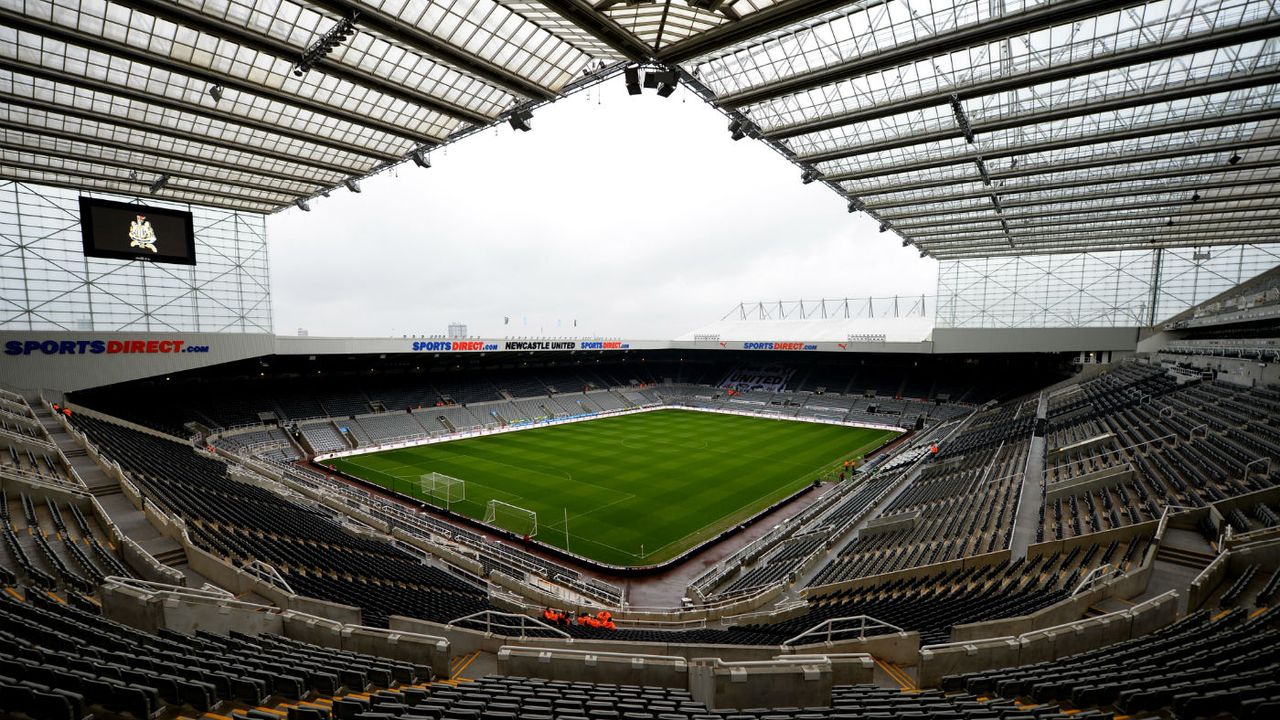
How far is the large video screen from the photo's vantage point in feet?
79.8

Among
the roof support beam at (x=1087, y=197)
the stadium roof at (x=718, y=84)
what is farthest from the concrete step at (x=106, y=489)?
the roof support beam at (x=1087, y=197)

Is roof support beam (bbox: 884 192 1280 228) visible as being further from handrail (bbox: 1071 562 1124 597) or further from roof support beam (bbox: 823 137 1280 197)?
handrail (bbox: 1071 562 1124 597)

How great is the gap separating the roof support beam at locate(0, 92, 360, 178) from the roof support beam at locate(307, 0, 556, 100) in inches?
469

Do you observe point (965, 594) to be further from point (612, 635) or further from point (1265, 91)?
point (1265, 91)

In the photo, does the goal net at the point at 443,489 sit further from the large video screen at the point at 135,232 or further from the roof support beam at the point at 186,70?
the large video screen at the point at 135,232

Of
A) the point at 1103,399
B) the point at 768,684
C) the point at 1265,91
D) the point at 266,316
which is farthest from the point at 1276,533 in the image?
the point at 266,316

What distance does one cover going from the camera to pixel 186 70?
16.6m

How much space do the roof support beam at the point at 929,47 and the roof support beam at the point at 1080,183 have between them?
43.4 feet

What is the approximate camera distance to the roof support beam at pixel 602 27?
43.6ft

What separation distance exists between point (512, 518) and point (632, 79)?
1876 centimetres

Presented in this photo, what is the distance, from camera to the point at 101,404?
104 feet

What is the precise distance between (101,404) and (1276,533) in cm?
4970

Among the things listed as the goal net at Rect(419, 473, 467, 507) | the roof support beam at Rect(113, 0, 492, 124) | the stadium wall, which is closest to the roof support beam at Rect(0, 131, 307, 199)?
the stadium wall

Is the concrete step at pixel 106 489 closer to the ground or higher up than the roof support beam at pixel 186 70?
closer to the ground
